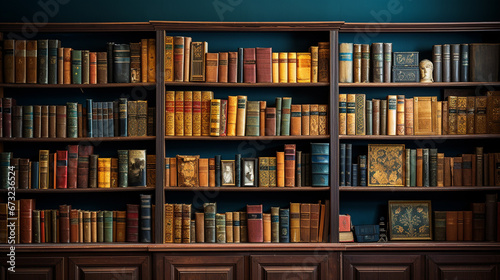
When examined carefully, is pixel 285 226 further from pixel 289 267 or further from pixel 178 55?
pixel 178 55

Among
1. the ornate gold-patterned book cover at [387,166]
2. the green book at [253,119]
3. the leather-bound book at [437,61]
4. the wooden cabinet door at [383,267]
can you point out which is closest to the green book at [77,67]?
the green book at [253,119]

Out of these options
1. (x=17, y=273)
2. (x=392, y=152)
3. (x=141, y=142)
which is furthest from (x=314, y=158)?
(x=17, y=273)

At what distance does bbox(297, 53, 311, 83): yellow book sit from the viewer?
378cm

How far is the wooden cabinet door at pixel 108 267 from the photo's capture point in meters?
3.62

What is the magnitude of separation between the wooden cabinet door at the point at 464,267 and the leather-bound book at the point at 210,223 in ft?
5.51

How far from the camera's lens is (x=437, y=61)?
3.78m

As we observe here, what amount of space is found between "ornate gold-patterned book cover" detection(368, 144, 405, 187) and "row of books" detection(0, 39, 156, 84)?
1.90m

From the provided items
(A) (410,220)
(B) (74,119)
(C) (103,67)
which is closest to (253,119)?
(C) (103,67)

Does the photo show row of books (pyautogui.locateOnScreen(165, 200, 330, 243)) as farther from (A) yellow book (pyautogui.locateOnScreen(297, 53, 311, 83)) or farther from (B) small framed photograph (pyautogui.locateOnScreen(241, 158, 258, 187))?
(A) yellow book (pyautogui.locateOnScreen(297, 53, 311, 83))

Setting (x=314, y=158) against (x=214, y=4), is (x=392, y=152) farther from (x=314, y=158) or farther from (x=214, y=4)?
(x=214, y=4)

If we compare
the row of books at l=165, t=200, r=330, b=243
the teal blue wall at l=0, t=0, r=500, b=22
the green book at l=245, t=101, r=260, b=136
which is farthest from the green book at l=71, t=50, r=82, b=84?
the green book at l=245, t=101, r=260, b=136

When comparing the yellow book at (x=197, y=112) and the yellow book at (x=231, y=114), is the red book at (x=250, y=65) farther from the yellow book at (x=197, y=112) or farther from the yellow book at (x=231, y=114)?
the yellow book at (x=197, y=112)

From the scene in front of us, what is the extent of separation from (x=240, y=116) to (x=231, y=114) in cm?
7

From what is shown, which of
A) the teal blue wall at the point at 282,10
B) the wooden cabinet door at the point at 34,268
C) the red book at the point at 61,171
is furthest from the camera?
the teal blue wall at the point at 282,10
